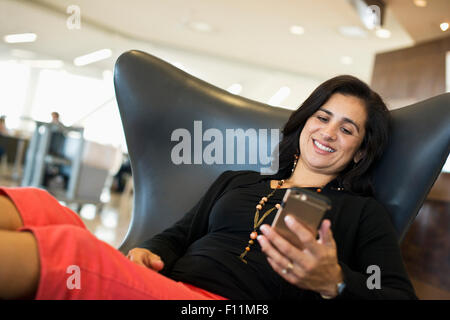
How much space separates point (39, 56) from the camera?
8.54 metres

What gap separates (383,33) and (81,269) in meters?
6.55

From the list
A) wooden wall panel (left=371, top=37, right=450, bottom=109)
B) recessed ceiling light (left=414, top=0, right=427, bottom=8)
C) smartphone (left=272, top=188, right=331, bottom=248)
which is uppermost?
recessed ceiling light (left=414, top=0, right=427, bottom=8)

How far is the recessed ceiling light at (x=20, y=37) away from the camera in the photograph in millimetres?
7945

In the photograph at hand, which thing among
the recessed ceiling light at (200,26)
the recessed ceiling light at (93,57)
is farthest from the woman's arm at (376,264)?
the recessed ceiling light at (93,57)

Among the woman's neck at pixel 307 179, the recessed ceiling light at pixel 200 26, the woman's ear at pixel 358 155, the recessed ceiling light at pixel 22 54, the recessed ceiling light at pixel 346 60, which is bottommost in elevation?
the woman's neck at pixel 307 179

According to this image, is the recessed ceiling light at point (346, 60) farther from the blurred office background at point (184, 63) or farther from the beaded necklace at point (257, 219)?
the beaded necklace at point (257, 219)

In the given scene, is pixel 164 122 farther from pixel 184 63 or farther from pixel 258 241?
pixel 184 63

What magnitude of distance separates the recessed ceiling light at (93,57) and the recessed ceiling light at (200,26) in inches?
79.9

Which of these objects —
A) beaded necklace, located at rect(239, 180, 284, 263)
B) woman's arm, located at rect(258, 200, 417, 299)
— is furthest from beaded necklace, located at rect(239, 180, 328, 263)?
woman's arm, located at rect(258, 200, 417, 299)

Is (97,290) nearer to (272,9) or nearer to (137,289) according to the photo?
(137,289)

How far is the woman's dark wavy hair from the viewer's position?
1.13 m

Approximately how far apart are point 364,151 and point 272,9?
548 centimetres

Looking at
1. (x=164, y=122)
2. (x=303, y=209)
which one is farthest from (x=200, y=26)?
(x=303, y=209)

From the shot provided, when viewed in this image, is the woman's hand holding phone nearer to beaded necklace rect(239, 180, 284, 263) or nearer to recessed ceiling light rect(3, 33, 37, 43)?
beaded necklace rect(239, 180, 284, 263)
